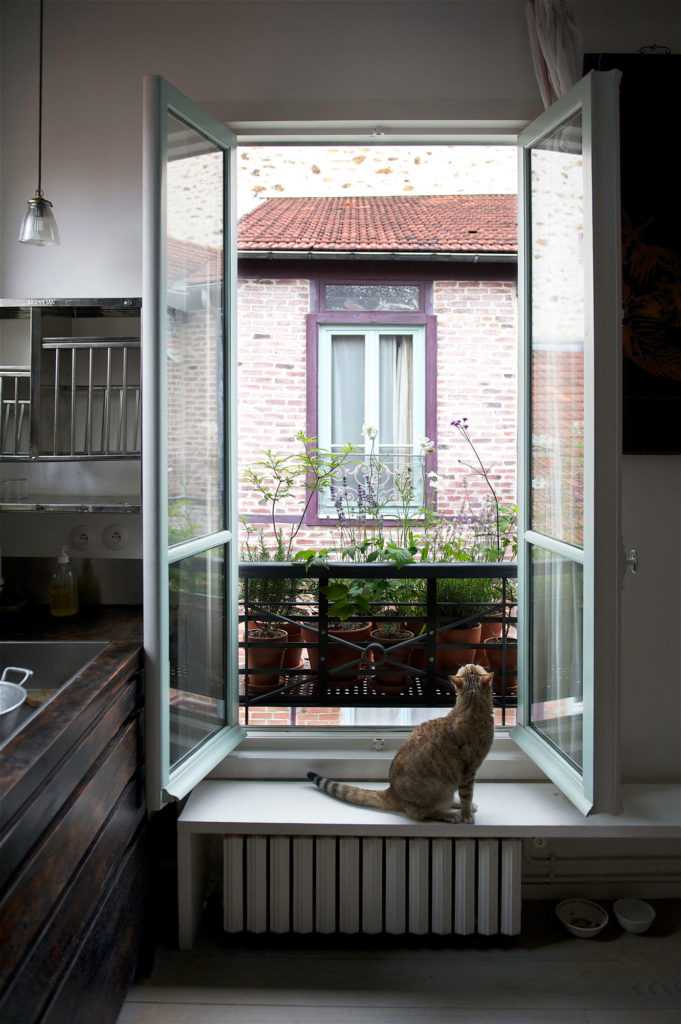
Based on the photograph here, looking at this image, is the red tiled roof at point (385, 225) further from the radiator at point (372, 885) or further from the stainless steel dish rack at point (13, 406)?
the radiator at point (372, 885)

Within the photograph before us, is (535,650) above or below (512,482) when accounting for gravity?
below

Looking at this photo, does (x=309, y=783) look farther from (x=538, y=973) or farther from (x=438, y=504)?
(x=438, y=504)

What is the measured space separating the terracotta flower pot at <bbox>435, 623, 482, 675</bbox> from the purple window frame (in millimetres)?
2186

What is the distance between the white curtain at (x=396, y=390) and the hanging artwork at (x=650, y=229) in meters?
3.24

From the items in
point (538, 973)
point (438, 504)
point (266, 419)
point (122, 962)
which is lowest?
point (538, 973)

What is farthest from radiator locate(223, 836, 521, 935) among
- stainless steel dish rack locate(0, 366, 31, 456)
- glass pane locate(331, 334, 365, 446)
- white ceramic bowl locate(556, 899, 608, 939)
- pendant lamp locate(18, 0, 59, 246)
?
glass pane locate(331, 334, 365, 446)

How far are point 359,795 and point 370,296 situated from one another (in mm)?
4082

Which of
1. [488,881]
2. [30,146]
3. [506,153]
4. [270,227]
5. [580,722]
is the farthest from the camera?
[270,227]

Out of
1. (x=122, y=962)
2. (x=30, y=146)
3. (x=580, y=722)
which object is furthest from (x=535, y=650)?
(x=30, y=146)

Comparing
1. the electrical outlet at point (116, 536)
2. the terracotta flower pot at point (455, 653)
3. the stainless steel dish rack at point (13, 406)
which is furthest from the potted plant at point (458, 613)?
the stainless steel dish rack at point (13, 406)

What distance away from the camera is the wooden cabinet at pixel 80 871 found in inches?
50.6

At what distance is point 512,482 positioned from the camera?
19.0 ft

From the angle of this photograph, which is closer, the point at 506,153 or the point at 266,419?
the point at 506,153

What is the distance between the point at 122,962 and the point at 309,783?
799mm
